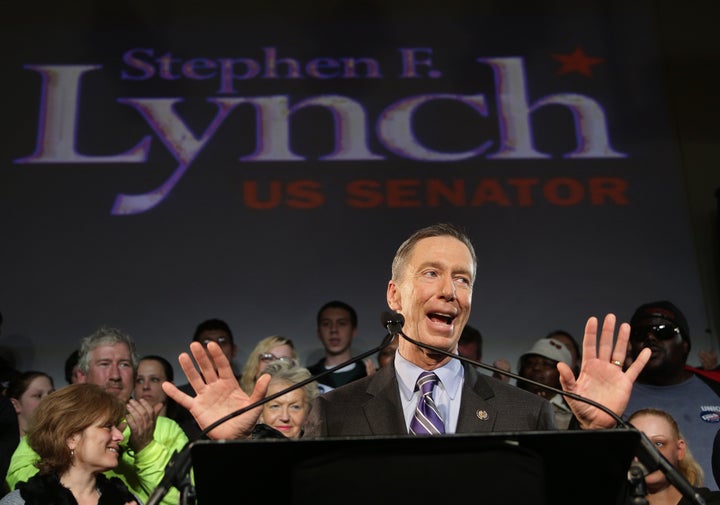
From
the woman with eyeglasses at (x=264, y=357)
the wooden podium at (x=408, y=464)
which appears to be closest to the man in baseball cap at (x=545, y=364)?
the woman with eyeglasses at (x=264, y=357)

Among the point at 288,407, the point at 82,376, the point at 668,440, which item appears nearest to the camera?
the point at 668,440

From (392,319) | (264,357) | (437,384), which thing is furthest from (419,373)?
(264,357)

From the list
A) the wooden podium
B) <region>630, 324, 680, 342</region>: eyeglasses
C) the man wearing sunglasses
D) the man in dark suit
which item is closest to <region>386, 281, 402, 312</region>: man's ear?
the man in dark suit

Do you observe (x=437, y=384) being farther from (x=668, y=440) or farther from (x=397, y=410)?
(x=668, y=440)

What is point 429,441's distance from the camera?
1.19 m

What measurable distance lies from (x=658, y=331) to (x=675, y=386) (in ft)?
0.83

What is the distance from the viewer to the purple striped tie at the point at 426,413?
1.78 metres

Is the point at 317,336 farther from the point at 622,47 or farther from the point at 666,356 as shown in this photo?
the point at 622,47

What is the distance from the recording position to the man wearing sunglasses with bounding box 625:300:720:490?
11.4 feet

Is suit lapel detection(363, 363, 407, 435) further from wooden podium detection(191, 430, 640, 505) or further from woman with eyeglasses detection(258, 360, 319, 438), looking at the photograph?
woman with eyeglasses detection(258, 360, 319, 438)

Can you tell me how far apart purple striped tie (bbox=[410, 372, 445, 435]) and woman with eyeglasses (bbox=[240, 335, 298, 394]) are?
5.73 feet

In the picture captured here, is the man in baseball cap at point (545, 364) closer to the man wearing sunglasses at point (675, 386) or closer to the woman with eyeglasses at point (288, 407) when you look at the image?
the man wearing sunglasses at point (675, 386)

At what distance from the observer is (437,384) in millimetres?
1867

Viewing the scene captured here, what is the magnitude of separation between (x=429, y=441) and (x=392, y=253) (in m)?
3.75
